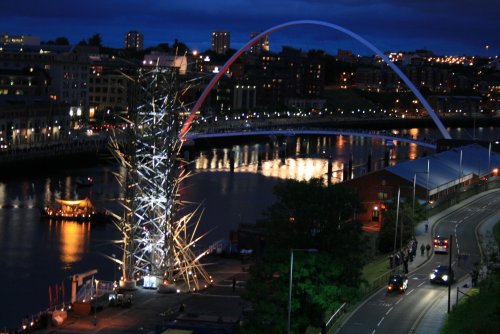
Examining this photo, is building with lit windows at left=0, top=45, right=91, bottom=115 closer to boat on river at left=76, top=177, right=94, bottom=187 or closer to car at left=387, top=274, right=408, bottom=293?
boat on river at left=76, top=177, right=94, bottom=187

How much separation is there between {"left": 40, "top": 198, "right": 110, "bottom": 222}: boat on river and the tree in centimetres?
1317

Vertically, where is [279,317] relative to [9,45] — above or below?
below

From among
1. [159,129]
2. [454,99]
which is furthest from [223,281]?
[454,99]

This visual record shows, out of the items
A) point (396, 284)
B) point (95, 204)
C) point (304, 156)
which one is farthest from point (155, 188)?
point (304, 156)

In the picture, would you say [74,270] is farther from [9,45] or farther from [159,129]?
[9,45]

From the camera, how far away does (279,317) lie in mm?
10133

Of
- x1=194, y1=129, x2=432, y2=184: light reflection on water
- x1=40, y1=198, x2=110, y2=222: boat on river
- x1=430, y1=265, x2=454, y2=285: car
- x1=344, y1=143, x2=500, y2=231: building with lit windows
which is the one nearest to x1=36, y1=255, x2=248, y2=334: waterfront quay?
x1=430, y1=265, x2=454, y2=285: car

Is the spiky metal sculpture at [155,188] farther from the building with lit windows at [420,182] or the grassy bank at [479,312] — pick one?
the building with lit windows at [420,182]

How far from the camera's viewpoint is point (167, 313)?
12531 millimetres

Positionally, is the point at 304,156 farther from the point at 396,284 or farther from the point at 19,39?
the point at 19,39

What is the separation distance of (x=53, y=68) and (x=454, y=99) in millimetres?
56992

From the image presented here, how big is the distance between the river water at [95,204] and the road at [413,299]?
17.3 ft

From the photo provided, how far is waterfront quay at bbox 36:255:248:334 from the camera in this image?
1049cm

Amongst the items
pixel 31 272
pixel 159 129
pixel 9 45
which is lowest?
pixel 31 272
